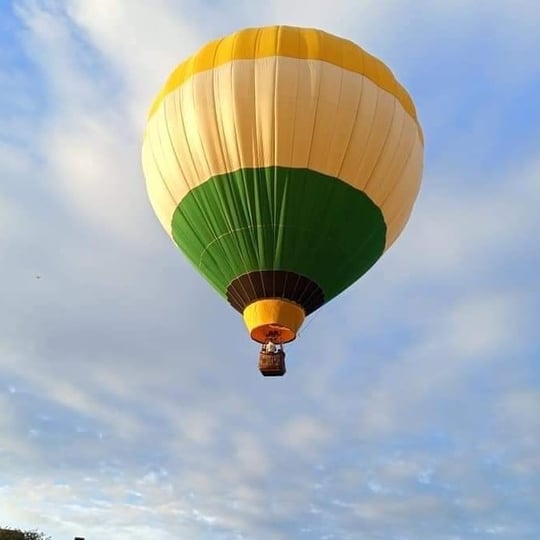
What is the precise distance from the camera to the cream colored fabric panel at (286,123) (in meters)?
14.0

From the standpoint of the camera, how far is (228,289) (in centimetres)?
1484

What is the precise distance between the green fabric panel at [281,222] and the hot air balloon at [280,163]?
2 centimetres

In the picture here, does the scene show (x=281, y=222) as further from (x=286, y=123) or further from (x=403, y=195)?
(x=403, y=195)

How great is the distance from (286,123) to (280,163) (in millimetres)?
724

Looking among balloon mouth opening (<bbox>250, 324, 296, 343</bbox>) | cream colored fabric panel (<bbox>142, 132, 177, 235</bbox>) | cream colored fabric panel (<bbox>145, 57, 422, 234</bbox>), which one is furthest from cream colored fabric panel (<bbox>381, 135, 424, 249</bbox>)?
cream colored fabric panel (<bbox>142, 132, 177, 235</bbox>)

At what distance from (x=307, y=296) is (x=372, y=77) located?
438cm

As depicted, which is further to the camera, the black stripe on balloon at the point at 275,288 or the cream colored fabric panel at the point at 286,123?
the black stripe on balloon at the point at 275,288

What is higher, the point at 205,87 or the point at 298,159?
the point at 205,87

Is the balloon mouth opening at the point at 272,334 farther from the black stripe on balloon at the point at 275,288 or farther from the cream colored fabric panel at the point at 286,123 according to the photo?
the cream colored fabric panel at the point at 286,123

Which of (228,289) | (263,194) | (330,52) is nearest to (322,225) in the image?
(263,194)

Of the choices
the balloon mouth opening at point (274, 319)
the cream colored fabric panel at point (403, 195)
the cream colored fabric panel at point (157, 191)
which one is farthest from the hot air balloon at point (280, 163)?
the cream colored fabric panel at point (157, 191)

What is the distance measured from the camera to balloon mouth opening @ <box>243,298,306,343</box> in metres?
14.1

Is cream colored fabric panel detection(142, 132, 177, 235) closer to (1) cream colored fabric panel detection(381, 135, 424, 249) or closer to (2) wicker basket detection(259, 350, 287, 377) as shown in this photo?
(2) wicker basket detection(259, 350, 287, 377)

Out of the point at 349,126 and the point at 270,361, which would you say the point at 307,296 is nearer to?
the point at 270,361
